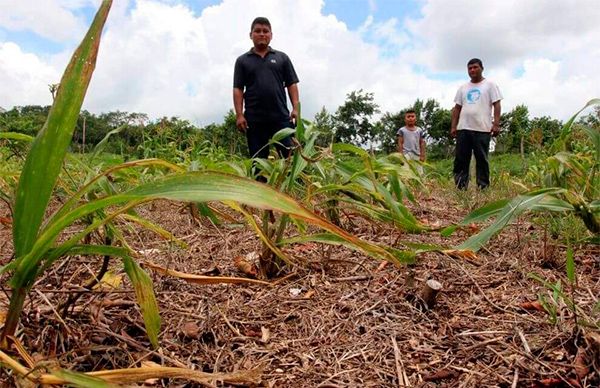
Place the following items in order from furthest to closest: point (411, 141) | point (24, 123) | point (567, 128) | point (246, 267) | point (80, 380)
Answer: point (411, 141)
point (24, 123)
point (567, 128)
point (246, 267)
point (80, 380)

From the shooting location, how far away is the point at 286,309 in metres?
1.09

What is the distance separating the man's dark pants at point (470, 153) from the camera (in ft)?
14.4

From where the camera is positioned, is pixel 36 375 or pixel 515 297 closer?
pixel 36 375

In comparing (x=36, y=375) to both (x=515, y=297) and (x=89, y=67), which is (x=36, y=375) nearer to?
(x=89, y=67)

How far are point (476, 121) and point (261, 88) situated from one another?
212 cm

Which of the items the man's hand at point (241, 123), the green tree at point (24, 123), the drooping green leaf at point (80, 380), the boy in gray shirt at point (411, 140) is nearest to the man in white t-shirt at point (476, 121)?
the boy in gray shirt at point (411, 140)

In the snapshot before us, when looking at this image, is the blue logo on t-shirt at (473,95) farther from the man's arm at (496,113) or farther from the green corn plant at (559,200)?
the green corn plant at (559,200)

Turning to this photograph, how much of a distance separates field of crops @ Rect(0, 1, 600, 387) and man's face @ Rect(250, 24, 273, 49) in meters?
2.13

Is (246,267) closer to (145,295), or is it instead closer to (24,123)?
(145,295)

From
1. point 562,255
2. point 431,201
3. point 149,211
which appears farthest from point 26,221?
point 431,201

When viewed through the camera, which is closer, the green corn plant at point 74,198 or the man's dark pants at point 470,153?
the green corn plant at point 74,198

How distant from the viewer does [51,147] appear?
735 millimetres

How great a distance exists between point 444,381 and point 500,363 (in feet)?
0.38

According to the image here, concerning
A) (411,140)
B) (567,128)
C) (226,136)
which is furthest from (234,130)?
(567,128)
